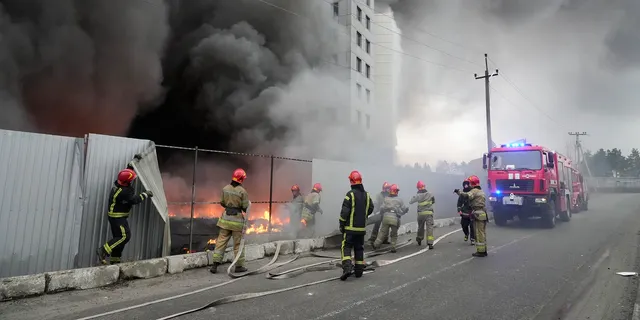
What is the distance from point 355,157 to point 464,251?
1153 centimetres

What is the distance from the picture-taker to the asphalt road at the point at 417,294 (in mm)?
3453

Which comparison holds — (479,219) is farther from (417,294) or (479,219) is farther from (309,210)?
(309,210)

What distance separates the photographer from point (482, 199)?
7.10 metres

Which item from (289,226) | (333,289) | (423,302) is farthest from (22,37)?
(423,302)

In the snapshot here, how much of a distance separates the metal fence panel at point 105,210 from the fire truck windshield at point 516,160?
10212mm

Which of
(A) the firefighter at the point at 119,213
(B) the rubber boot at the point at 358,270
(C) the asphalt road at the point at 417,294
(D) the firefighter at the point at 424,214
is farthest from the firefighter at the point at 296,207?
(A) the firefighter at the point at 119,213

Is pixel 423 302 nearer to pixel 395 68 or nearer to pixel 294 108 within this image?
pixel 294 108

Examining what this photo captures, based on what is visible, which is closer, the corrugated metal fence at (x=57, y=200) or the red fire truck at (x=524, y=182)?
the corrugated metal fence at (x=57, y=200)

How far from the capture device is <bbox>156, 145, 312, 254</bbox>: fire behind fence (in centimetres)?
898

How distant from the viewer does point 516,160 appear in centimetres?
1137

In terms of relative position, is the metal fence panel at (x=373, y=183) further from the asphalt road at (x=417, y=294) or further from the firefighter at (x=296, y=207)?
the asphalt road at (x=417, y=294)

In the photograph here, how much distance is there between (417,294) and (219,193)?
10014 mm

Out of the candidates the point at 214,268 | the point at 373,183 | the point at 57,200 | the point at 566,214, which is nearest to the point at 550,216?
the point at 566,214

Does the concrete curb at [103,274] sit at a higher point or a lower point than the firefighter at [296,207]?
lower
